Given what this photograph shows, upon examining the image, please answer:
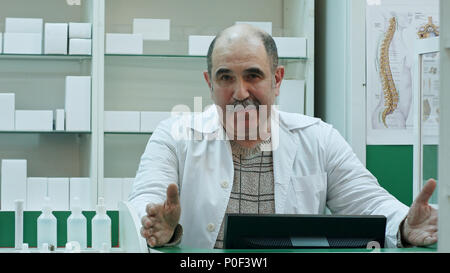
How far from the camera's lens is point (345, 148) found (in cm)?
160

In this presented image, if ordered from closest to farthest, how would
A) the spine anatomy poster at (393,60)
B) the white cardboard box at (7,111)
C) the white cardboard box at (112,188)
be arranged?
the spine anatomy poster at (393,60), the white cardboard box at (7,111), the white cardboard box at (112,188)

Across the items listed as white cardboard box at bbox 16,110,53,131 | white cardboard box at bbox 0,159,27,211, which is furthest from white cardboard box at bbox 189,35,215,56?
white cardboard box at bbox 0,159,27,211

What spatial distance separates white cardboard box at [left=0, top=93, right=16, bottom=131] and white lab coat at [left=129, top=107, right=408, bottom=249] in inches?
14.9

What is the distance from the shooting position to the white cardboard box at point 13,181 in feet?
5.03

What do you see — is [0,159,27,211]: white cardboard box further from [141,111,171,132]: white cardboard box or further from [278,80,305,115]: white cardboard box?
[278,80,305,115]: white cardboard box

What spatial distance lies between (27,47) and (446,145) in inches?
54.6

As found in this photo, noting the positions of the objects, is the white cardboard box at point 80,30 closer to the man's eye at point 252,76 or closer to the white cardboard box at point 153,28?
the white cardboard box at point 153,28

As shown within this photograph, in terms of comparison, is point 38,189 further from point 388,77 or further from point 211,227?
point 388,77

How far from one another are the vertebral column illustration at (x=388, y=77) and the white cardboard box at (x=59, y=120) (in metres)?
0.78

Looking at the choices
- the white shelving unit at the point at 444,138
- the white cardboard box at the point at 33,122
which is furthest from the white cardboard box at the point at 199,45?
the white shelving unit at the point at 444,138

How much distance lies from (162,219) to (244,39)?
0.55 m

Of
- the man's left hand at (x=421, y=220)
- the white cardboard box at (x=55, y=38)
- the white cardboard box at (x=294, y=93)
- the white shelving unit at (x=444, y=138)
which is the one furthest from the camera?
the white cardboard box at (x=294, y=93)
